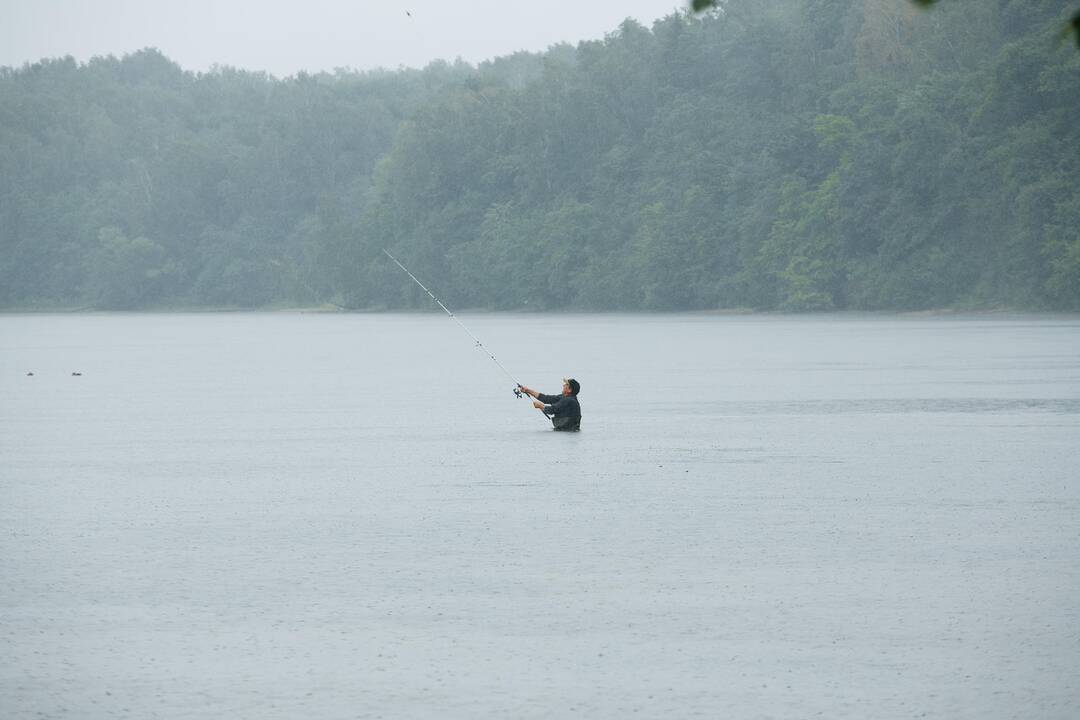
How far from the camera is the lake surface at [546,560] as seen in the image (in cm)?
924

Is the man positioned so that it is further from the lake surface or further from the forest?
the forest

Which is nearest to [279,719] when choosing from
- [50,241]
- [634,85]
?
[634,85]

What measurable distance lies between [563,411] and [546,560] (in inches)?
448

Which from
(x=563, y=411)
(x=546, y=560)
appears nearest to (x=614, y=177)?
(x=563, y=411)

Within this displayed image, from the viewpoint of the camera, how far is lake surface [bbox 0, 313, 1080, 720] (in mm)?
9242

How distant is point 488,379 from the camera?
39.7 meters

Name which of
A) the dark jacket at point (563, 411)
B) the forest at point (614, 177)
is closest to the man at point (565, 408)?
the dark jacket at point (563, 411)

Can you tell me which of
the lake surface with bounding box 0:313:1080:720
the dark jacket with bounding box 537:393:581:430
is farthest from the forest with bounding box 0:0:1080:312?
the lake surface with bounding box 0:313:1080:720

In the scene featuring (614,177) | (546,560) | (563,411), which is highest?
(614,177)

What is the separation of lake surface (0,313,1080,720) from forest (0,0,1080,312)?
49.0 metres

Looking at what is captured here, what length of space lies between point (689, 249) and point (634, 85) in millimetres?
19769

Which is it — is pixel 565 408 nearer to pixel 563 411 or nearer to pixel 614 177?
pixel 563 411

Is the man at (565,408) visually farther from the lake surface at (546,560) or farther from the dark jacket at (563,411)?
the lake surface at (546,560)

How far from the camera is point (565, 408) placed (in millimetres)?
24484
